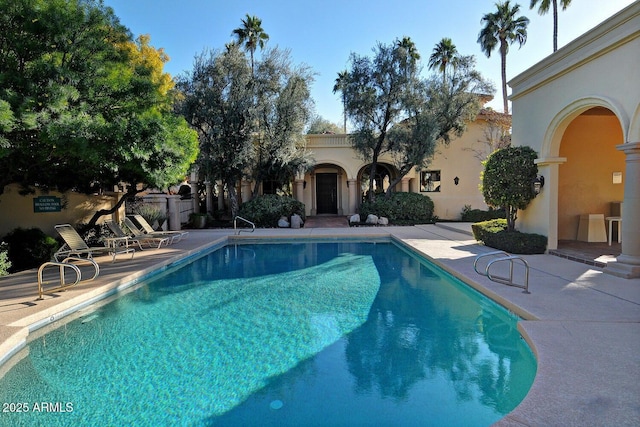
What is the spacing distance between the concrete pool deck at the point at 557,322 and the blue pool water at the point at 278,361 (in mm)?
326

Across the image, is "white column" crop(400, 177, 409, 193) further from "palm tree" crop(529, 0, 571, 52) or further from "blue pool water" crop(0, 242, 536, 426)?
"blue pool water" crop(0, 242, 536, 426)

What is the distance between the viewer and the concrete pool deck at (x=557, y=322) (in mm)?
Answer: 2984

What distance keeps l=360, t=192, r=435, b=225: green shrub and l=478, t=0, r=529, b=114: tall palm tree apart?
34.1 ft

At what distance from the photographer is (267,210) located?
18672 mm

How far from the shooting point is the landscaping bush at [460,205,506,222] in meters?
19.9

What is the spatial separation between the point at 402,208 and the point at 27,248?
53.3ft

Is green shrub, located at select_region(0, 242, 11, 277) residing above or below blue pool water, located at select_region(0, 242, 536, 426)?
above

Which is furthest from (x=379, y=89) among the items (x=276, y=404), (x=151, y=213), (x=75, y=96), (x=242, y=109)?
(x=276, y=404)

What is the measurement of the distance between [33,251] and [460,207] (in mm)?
20403

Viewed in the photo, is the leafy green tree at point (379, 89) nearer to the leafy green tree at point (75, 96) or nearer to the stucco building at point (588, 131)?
the stucco building at point (588, 131)

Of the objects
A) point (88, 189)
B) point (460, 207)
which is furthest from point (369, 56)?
point (88, 189)

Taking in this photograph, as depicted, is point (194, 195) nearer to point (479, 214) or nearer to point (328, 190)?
point (328, 190)

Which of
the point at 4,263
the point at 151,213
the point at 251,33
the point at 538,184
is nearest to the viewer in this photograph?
the point at 4,263

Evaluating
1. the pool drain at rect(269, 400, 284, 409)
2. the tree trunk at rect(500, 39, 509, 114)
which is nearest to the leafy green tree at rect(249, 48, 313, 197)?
the tree trunk at rect(500, 39, 509, 114)
